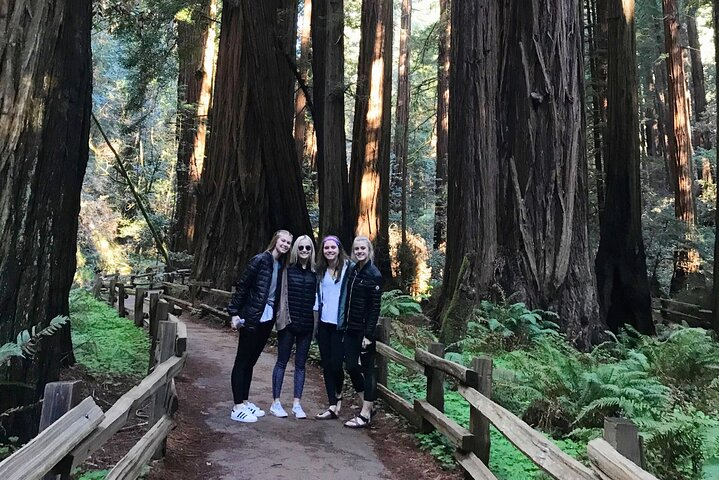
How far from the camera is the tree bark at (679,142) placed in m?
19.9

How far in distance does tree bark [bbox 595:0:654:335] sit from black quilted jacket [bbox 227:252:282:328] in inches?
320

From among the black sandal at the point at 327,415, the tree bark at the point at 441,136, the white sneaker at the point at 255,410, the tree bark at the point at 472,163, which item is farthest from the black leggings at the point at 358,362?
the tree bark at the point at 441,136

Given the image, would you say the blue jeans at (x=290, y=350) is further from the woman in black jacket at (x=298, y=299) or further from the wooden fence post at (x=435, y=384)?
the wooden fence post at (x=435, y=384)

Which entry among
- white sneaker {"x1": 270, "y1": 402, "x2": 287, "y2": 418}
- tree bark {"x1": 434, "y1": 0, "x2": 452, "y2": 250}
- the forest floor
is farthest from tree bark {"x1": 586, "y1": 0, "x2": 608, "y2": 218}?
white sneaker {"x1": 270, "y1": 402, "x2": 287, "y2": 418}

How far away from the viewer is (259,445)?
580 centimetres

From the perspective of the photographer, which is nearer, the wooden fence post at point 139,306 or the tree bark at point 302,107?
the wooden fence post at point 139,306

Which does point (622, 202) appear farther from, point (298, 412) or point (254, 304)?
point (254, 304)

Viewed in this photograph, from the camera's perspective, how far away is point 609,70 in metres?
13.1

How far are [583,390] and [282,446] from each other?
9.68 feet

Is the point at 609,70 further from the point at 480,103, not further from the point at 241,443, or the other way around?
the point at 241,443

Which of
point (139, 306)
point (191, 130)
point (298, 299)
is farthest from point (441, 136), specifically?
point (298, 299)

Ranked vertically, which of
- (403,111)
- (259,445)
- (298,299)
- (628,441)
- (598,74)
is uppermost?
(403,111)

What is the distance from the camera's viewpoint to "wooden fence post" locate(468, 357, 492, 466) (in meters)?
4.93

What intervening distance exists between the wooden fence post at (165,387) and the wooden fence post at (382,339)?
98.8 inches
